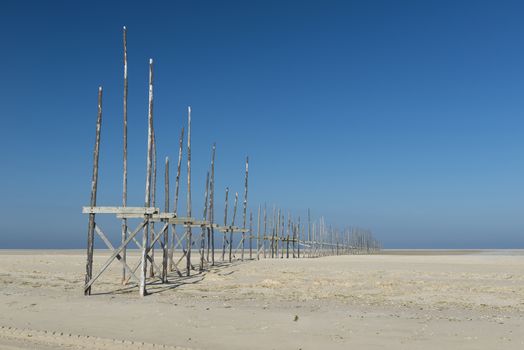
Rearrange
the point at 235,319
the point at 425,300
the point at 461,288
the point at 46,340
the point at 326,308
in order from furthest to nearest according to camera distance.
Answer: the point at 461,288 < the point at 425,300 < the point at 326,308 < the point at 235,319 < the point at 46,340

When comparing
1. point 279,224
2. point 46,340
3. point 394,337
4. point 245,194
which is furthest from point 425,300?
point 279,224

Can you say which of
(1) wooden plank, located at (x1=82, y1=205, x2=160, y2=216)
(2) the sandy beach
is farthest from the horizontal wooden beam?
(2) the sandy beach

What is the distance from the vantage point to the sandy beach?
300 inches

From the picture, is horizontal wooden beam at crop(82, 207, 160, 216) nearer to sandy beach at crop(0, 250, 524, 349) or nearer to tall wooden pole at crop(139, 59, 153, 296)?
tall wooden pole at crop(139, 59, 153, 296)

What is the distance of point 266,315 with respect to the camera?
9969 millimetres

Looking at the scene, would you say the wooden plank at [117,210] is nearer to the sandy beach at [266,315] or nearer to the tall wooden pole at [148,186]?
the tall wooden pole at [148,186]

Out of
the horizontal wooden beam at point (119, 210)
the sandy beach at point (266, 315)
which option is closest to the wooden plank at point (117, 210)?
the horizontal wooden beam at point (119, 210)

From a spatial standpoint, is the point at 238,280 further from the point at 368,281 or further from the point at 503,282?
the point at 503,282

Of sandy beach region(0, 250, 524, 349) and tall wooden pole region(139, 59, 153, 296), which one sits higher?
tall wooden pole region(139, 59, 153, 296)

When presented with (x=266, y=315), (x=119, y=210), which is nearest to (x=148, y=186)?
(x=119, y=210)

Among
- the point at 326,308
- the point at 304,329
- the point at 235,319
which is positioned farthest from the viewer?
the point at 326,308

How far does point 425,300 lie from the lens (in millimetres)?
12883

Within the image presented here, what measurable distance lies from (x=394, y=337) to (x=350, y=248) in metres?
52.5

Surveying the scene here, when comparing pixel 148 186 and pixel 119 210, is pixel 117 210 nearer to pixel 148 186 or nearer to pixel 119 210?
pixel 119 210
